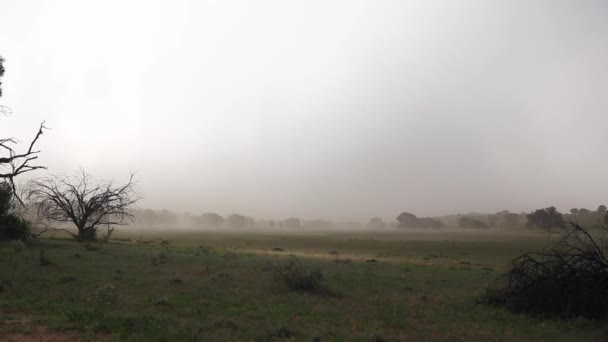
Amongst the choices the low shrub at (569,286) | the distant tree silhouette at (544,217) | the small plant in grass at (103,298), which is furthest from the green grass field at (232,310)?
the distant tree silhouette at (544,217)

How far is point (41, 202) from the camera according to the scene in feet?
135

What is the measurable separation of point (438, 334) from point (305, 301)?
6205mm

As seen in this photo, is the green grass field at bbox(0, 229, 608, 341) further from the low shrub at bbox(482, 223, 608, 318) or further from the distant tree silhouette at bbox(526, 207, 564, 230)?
the distant tree silhouette at bbox(526, 207, 564, 230)

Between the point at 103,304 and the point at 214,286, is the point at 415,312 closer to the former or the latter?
the point at 214,286

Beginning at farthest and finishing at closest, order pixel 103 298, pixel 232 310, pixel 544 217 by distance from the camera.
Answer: pixel 544 217 → pixel 103 298 → pixel 232 310

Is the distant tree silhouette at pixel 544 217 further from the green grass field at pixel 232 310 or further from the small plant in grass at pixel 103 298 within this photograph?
the small plant in grass at pixel 103 298

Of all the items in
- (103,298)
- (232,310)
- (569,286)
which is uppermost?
(569,286)

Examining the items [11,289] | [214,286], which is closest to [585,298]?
[214,286]

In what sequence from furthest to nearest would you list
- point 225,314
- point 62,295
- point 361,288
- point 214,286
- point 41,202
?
1. point 41,202
2. point 361,288
3. point 214,286
4. point 62,295
5. point 225,314

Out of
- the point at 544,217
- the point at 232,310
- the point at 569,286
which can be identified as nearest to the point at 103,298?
the point at 232,310

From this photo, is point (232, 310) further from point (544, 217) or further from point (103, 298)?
point (544, 217)

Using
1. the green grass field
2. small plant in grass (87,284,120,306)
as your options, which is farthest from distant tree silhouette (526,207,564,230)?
small plant in grass (87,284,120,306)

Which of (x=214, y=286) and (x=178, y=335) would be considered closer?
(x=178, y=335)

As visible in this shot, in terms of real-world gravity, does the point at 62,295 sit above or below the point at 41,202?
below
